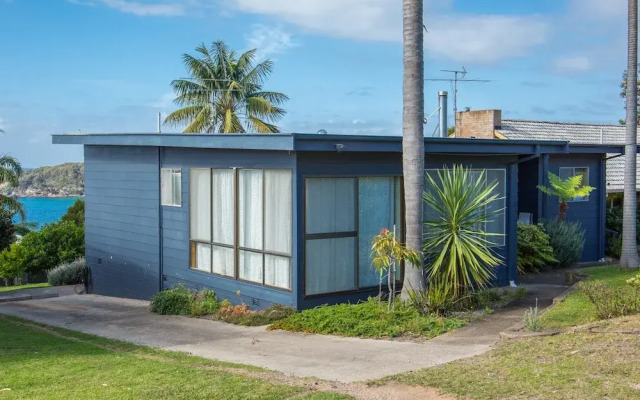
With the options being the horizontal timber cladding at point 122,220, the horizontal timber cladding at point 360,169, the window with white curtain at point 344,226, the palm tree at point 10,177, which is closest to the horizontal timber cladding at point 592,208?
A: the horizontal timber cladding at point 360,169

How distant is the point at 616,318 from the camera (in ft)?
35.3

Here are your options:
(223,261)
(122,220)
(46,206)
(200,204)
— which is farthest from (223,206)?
(46,206)

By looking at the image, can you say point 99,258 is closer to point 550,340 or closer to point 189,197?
point 189,197

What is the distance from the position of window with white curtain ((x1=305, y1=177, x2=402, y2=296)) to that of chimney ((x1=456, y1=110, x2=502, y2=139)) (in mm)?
12260

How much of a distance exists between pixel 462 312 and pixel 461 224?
1.56m

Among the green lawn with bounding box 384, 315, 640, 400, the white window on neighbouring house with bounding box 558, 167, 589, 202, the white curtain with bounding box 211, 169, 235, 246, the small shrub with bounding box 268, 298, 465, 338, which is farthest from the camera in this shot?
the white window on neighbouring house with bounding box 558, 167, 589, 202

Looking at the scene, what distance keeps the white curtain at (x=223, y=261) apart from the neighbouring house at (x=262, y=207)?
0.02 metres

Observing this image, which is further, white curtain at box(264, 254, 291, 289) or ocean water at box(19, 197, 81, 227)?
ocean water at box(19, 197, 81, 227)

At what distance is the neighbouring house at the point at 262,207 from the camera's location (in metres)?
13.3

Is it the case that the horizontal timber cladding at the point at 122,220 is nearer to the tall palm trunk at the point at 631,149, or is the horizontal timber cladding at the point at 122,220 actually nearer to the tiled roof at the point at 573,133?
the tall palm trunk at the point at 631,149

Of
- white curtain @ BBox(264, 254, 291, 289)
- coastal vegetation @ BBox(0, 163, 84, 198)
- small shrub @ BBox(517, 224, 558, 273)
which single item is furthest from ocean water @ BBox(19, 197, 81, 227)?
white curtain @ BBox(264, 254, 291, 289)

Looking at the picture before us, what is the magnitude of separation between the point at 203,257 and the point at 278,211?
3.03 meters

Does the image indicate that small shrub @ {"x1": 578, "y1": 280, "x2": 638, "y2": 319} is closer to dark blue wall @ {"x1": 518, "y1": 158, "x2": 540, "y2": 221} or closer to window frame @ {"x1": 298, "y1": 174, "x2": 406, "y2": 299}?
window frame @ {"x1": 298, "y1": 174, "x2": 406, "y2": 299}

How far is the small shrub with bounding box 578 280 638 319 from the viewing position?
437 inches
